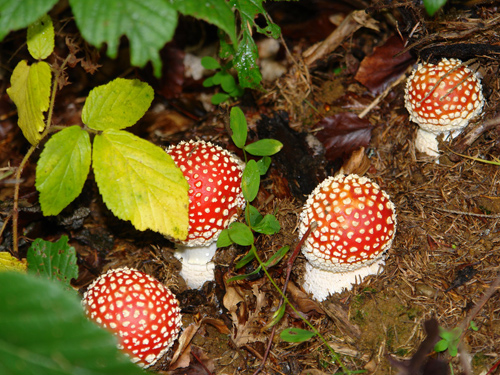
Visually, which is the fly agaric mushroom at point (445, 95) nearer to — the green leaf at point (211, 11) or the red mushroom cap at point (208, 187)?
the red mushroom cap at point (208, 187)

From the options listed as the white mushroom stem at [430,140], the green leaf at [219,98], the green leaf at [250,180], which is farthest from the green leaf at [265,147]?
the white mushroom stem at [430,140]

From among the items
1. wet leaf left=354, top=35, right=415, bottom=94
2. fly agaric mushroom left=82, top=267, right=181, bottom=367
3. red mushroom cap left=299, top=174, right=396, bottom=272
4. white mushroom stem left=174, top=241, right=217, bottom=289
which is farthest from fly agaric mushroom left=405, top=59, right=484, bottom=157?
fly agaric mushroom left=82, top=267, right=181, bottom=367

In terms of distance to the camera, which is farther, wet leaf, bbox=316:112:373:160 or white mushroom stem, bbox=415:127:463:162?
wet leaf, bbox=316:112:373:160

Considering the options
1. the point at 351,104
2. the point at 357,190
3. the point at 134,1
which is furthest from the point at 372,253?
the point at 134,1

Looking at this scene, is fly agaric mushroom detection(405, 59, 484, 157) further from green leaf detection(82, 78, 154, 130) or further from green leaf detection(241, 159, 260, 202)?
green leaf detection(82, 78, 154, 130)

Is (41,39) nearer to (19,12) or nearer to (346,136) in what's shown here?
(19,12)

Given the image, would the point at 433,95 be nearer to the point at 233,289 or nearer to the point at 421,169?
the point at 421,169
